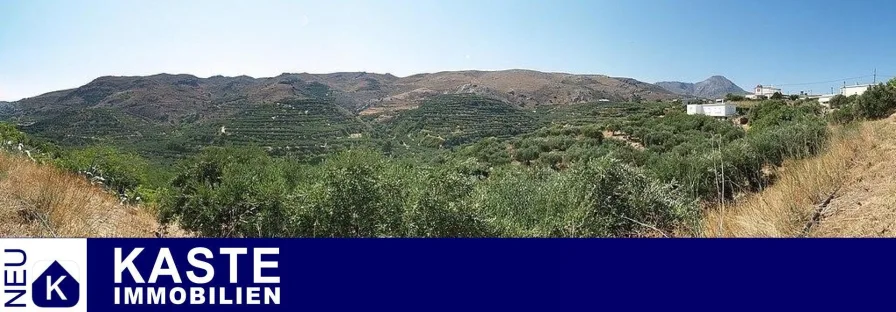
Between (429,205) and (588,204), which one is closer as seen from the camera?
(429,205)

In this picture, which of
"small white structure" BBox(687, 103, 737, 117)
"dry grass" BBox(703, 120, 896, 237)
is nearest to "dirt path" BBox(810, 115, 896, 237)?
"dry grass" BBox(703, 120, 896, 237)

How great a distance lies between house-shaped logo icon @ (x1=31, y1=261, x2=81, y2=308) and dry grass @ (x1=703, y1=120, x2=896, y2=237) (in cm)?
434

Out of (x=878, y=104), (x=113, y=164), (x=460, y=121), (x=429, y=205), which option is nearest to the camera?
(x=429, y=205)

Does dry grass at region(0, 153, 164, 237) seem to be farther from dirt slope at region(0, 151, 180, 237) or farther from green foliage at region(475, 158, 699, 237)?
green foliage at region(475, 158, 699, 237)

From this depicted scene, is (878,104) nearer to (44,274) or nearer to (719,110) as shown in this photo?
(44,274)

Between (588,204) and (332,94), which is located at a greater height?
(332,94)

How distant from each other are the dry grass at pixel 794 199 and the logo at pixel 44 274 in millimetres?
4322

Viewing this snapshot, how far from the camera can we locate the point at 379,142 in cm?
6750

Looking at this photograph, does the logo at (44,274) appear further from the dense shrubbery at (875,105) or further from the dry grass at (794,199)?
the dense shrubbery at (875,105)

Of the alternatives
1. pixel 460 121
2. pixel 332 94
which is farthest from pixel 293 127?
pixel 332 94

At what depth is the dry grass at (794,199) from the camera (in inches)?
157

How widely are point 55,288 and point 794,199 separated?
5.82 meters

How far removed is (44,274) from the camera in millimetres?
2684

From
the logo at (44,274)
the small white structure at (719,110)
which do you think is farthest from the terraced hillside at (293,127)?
the logo at (44,274)
